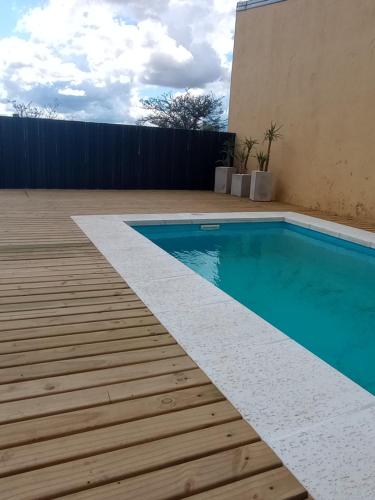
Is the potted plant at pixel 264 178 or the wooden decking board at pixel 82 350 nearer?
the wooden decking board at pixel 82 350

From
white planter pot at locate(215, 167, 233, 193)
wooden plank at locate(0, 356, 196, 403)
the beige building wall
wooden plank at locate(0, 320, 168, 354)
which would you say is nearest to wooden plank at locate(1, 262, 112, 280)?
wooden plank at locate(0, 320, 168, 354)

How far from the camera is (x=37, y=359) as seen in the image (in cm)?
177

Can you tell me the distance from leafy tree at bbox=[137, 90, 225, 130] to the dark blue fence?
9820 mm

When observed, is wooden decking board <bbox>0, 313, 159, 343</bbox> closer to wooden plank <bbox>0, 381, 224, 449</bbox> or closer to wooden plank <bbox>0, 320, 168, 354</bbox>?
wooden plank <bbox>0, 320, 168, 354</bbox>

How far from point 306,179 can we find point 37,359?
666 centimetres

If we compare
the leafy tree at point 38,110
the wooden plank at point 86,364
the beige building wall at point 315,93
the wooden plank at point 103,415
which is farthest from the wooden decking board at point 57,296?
the leafy tree at point 38,110

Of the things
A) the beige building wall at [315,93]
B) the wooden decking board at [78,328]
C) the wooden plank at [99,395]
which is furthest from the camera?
the beige building wall at [315,93]

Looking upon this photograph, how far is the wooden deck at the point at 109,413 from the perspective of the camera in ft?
3.76

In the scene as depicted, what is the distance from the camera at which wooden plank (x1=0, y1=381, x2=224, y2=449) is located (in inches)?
51.3

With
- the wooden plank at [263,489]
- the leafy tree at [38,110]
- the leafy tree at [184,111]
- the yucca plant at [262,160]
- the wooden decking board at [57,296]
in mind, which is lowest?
the wooden plank at [263,489]

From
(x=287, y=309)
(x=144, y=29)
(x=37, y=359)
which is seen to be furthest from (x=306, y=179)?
(x=144, y=29)

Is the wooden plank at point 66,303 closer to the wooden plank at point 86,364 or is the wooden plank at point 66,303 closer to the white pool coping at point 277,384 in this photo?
the white pool coping at point 277,384

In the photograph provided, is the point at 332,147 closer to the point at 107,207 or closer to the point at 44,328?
the point at 107,207

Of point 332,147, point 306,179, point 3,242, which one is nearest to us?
point 3,242
